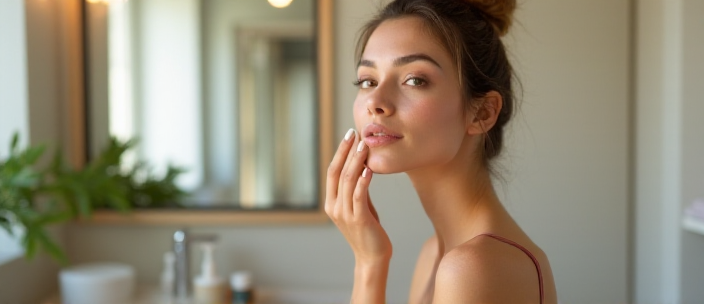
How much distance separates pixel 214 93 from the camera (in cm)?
136

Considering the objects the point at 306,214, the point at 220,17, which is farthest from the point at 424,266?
the point at 220,17

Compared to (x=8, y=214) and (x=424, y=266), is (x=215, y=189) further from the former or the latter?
(x=424, y=266)

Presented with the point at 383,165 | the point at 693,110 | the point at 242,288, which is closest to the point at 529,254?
the point at 383,165

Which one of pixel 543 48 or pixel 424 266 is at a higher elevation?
pixel 543 48

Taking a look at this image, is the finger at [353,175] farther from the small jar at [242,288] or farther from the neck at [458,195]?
the small jar at [242,288]

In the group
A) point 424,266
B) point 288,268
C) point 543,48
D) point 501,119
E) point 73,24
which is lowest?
point 288,268

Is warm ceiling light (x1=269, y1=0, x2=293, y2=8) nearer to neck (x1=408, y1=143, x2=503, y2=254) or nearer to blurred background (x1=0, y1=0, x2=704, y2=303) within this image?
blurred background (x1=0, y1=0, x2=704, y2=303)

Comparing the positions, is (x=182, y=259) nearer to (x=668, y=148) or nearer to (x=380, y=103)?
(x=380, y=103)

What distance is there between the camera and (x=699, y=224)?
87 cm

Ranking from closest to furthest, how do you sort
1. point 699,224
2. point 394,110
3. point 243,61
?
point 394,110 → point 699,224 → point 243,61

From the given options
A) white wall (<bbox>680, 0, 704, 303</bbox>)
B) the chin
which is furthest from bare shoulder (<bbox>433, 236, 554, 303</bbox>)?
white wall (<bbox>680, 0, 704, 303</bbox>)

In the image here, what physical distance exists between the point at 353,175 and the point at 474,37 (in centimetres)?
21

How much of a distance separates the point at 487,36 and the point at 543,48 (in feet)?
0.99

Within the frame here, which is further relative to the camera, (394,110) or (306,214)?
(306,214)
